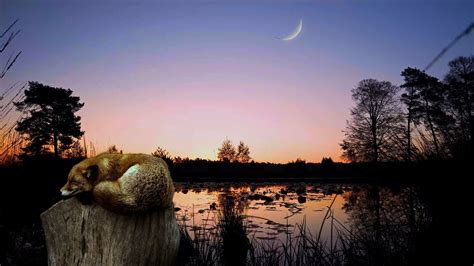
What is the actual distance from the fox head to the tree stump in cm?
22

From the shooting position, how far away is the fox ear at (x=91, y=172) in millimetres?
2926

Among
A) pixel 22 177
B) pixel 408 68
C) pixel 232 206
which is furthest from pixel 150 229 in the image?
pixel 408 68

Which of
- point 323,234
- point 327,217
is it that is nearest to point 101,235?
point 327,217

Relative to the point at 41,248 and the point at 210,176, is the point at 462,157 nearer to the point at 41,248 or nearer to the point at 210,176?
the point at 41,248

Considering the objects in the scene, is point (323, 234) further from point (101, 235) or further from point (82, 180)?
point (82, 180)

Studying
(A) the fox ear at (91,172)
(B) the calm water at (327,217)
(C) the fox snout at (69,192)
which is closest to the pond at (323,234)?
(B) the calm water at (327,217)

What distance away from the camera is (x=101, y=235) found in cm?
306

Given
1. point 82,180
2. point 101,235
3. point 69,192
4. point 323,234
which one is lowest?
point 323,234

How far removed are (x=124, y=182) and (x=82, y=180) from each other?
1.56ft

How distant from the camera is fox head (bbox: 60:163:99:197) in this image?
292cm

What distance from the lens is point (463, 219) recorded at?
2990mm

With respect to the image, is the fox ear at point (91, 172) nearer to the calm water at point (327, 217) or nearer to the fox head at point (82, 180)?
the fox head at point (82, 180)

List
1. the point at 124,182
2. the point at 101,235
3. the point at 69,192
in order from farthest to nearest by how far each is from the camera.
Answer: the point at 101,235 → the point at 69,192 → the point at 124,182

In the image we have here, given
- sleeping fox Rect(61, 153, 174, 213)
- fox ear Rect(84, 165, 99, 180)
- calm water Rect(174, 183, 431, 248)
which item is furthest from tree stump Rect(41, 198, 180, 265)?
calm water Rect(174, 183, 431, 248)
